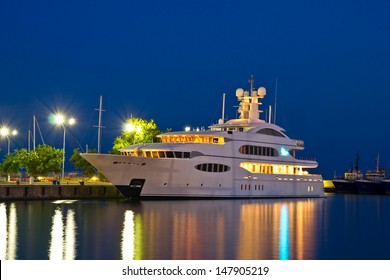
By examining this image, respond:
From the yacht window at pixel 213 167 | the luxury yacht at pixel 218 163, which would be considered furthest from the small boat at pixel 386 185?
the yacht window at pixel 213 167

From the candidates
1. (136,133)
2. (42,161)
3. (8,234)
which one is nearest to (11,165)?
(42,161)

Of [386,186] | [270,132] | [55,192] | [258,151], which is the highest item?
[270,132]

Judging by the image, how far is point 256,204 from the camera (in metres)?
63.5

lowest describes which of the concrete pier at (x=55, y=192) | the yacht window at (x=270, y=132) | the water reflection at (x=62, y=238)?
the water reflection at (x=62, y=238)

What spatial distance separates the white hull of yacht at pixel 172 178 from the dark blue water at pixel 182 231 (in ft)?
4.41

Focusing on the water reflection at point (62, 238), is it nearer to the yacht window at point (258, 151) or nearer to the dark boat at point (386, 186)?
the yacht window at point (258, 151)

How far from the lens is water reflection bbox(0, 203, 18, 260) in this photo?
31547 millimetres

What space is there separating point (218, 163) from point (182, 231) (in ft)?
75.9

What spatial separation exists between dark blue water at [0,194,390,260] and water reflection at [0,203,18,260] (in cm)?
5

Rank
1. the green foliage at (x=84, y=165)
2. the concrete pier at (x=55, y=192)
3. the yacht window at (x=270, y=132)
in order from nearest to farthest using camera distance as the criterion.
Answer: the concrete pier at (x=55, y=192)
the yacht window at (x=270, y=132)
the green foliage at (x=84, y=165)

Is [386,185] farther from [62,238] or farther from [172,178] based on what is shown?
[62,238]

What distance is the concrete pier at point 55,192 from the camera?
2296 inches

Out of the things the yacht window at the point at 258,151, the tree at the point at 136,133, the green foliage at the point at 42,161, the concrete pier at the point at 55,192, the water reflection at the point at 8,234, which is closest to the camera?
the water reflection at the point at 8,234

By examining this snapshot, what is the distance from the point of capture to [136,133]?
77.6 m
